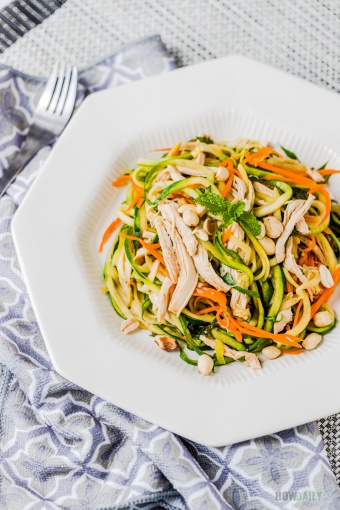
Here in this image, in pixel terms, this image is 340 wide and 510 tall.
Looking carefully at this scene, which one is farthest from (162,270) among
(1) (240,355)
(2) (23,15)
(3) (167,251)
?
(2) (23,15)

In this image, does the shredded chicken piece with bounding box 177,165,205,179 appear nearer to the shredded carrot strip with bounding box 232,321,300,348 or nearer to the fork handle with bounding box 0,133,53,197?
the shredded carrot strip with bounding box 232,321,300,348

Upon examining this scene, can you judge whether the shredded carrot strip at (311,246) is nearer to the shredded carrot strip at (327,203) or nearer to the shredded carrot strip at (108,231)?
the shredded carrot strip at (327,203)

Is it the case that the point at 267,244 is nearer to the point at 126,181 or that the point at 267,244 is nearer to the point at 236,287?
the point at 236,287

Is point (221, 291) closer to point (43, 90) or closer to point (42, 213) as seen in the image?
point (42, 213)

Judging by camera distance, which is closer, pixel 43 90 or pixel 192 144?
pixel 192 144

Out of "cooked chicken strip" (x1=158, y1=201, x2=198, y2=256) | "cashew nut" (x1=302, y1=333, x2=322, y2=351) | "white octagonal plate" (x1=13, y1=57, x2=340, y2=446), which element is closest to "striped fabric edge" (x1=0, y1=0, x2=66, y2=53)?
"white octagonal plate" (x1=13, y1=57, x2=340, y2=446)

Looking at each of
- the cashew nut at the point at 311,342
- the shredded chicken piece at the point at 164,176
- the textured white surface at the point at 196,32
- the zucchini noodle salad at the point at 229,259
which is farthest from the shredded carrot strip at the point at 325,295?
the textured white surface at the point at 196,32

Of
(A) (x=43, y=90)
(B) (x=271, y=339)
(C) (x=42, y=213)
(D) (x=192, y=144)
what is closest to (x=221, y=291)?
(B) (x=271, y=339)
